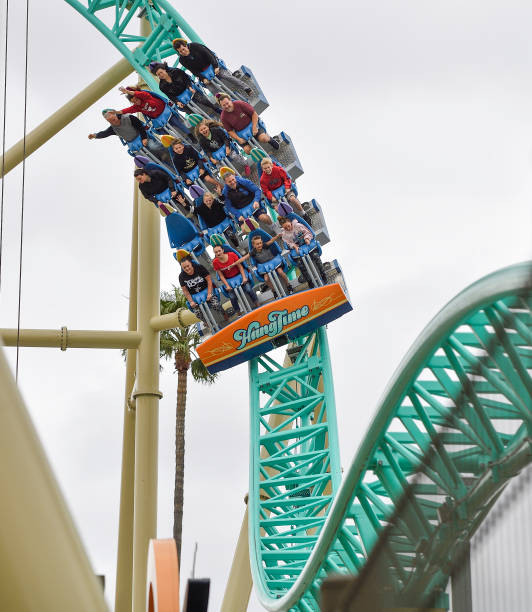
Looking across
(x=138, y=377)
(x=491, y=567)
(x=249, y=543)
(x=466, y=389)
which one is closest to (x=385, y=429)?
(x=249, y=543)

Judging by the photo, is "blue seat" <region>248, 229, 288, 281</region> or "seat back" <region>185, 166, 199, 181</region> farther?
"seat back" <region>185, 166, 199, 181</region>

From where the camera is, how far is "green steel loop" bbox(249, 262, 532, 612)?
49.0 inches

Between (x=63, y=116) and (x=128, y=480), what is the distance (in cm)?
422

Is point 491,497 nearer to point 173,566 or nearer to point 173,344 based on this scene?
point 173,566

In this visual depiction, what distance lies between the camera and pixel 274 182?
404 inches

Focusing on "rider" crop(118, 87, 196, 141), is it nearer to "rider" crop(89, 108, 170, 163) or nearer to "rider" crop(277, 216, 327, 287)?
"rider" crop(89, 108, 170, 163)

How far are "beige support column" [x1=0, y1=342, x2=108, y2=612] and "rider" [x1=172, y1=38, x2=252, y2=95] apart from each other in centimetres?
1007

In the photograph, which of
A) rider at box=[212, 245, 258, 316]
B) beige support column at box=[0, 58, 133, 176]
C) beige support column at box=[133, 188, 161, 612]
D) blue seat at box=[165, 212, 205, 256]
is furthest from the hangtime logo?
beige support column at box=[0, 58, 133, 176]

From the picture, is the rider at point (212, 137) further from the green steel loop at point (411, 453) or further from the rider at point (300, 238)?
the green steel loop at point (411, 453)

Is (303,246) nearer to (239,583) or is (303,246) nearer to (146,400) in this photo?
(146,400)

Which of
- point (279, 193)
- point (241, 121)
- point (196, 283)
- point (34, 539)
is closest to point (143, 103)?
point (241, 121)

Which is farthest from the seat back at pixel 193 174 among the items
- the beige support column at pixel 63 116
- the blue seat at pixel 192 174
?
the beige support column at pixel 63 116

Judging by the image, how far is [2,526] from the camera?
98cm

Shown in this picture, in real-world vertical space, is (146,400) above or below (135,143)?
below
